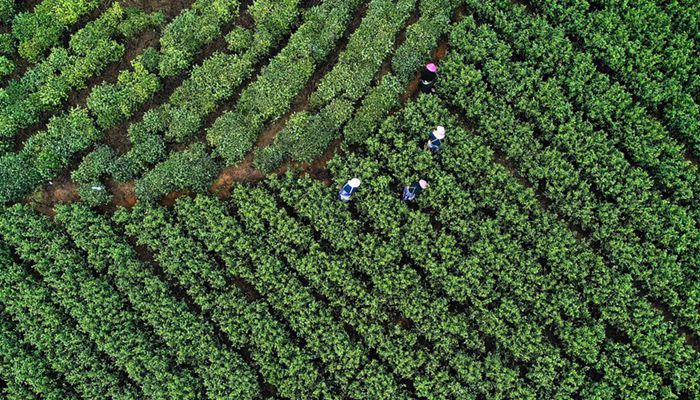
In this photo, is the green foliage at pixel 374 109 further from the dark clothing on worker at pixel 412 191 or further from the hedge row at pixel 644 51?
the hedge row at pixel 644 51

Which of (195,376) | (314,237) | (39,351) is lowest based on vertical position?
(39,351)

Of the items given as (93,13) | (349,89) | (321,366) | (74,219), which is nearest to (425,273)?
(321,366)

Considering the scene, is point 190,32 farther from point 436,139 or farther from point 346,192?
point 436,139

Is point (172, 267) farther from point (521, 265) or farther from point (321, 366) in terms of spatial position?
point (521, 265)

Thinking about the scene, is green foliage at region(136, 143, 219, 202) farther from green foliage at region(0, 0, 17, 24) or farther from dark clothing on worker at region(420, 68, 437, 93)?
green foliage at region(0, 0, 17, 24)

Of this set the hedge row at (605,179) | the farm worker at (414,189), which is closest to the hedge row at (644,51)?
the hedge row at (605,179)

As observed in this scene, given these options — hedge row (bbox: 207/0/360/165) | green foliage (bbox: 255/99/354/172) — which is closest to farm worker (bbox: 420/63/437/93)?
green foliage (bbox: 255/99/354/172)
